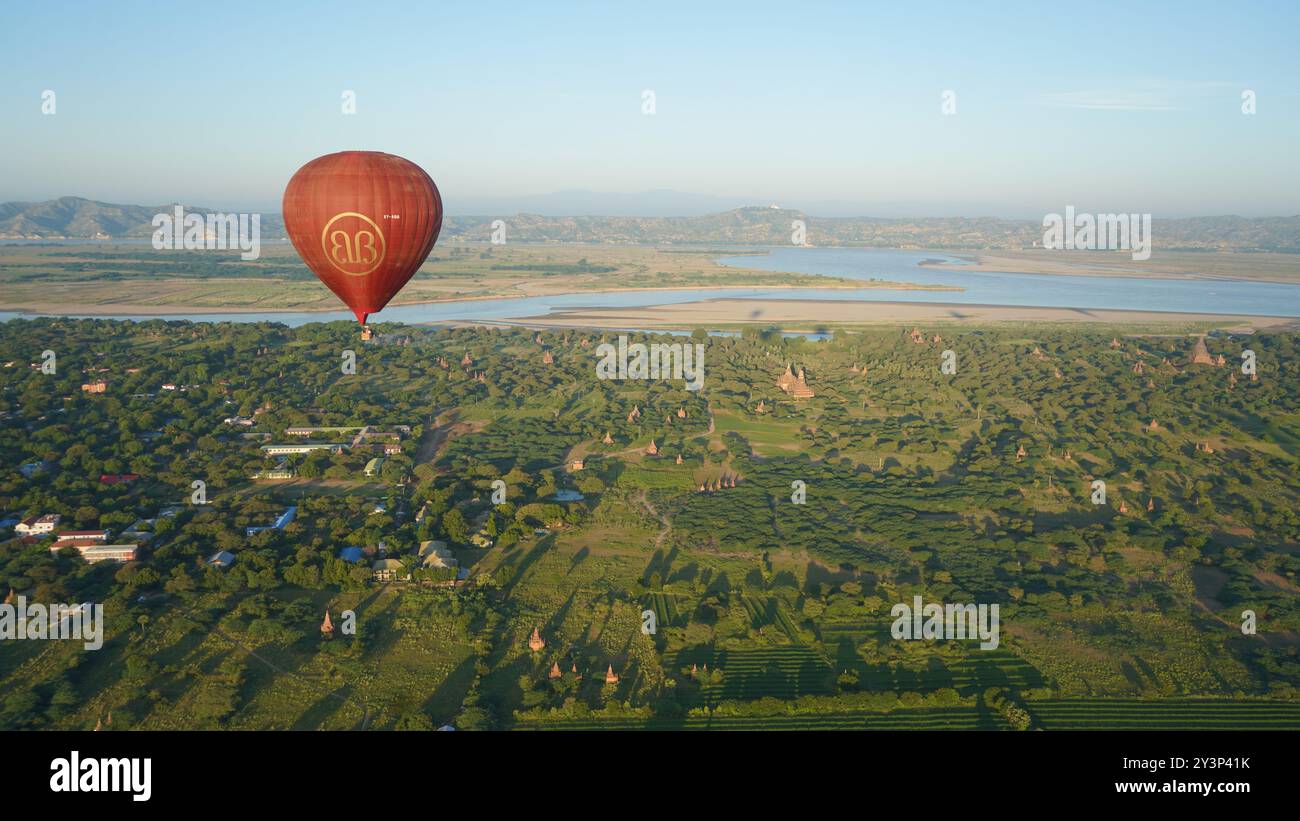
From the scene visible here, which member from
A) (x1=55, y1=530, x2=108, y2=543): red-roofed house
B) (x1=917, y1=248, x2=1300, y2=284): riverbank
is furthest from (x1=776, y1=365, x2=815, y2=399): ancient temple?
(x1=917, y1=248, x2=1300, y2=284): riverbank

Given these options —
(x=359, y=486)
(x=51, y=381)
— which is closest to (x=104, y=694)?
(x=359, y=486)

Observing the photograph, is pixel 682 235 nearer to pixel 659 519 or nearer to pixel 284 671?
pixel 659 519

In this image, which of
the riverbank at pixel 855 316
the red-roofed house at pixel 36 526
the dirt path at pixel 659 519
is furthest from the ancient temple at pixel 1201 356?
the red-roofed house at pixel 36 526

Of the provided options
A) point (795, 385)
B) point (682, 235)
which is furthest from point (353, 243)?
point (682, 235)

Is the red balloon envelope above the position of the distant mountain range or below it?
below

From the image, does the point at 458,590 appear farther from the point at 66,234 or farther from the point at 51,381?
the point at 66,234

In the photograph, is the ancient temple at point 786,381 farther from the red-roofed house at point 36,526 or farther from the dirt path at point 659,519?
the red-roofed house at point 36,526

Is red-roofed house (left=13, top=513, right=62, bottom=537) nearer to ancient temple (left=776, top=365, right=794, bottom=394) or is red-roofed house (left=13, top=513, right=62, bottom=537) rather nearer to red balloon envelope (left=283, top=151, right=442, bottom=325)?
red balloon envelope (left=283, top=151, right=442, bottom=325)

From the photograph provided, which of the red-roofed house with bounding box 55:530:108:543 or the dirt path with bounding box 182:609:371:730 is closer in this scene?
the dirt path with bounding box 182:609:371:730
